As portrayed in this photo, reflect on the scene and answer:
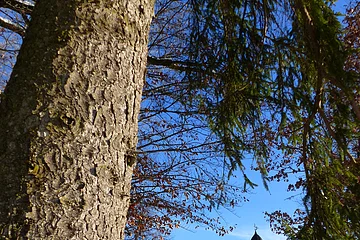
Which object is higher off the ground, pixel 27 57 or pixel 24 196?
pixel 27 57

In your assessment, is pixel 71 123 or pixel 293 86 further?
pixel 293 86

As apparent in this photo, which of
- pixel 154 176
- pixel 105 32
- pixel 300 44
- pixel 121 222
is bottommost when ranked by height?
pixel 121 222

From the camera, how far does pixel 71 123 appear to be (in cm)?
108

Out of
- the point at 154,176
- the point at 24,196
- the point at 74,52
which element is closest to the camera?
the point at 24,196

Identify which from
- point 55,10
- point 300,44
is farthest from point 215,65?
point 55,10

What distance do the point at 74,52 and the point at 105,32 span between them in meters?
0.14

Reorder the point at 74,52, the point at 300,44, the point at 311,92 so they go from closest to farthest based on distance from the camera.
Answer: the point at 74,52, the point at 300,44, the point at 311,92

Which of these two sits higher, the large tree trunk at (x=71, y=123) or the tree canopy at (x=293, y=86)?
the tree canopy at (x=293, y=86)

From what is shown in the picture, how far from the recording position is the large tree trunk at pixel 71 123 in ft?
3.24

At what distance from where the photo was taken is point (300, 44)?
3314 mm

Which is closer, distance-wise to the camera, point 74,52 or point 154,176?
point 74,52

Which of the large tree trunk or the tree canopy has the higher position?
the tree canopy

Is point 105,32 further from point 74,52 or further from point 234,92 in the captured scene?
point 234,92

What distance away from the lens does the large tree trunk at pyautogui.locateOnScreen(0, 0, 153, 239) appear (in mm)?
989
